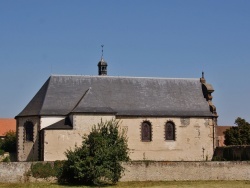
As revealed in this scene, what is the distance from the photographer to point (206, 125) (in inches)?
2034

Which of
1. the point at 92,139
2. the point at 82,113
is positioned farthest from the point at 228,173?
the point at 82,113

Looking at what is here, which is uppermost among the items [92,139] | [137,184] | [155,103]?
[155,103]

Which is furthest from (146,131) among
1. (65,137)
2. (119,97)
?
(65,137)

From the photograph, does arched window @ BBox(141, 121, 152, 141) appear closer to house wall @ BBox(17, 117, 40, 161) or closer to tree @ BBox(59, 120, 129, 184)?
house wall @ BBox(17, 117, 40, 161)

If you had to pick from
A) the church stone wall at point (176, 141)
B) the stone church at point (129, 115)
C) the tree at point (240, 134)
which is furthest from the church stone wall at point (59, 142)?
the tree at point (240, 134)

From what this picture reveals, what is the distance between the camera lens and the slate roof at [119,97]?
4803 centimetres

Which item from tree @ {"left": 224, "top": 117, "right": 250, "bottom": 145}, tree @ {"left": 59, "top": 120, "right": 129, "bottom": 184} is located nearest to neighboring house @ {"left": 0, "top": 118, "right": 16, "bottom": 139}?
tree @ {"left": 224, "top": 117, "right": 250, "bottom": 145}

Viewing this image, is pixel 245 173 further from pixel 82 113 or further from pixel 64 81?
pixel 64 81

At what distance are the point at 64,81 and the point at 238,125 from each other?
769 inches

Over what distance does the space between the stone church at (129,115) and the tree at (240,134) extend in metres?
5.17

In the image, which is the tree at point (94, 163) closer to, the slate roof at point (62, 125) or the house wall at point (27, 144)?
the slate roof at point (62, 125)

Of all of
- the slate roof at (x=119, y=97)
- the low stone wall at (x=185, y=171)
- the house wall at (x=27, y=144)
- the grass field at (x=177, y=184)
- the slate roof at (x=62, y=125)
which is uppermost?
the slate roof at (x=119, y=97)

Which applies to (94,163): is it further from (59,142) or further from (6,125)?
(6,125)

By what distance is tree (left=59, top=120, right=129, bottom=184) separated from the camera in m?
36.1
